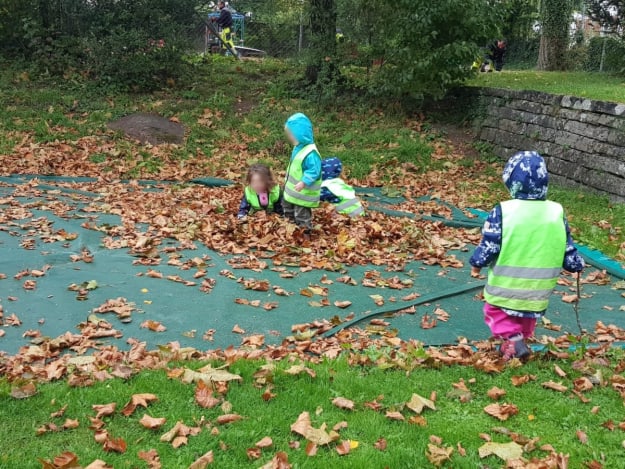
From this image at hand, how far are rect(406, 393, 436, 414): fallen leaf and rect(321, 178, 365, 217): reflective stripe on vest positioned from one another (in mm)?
4770

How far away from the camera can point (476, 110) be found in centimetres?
1389

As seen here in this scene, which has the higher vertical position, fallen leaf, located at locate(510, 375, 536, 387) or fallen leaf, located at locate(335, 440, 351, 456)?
fallen leaf, located at locate(510, 375, 536, 387)

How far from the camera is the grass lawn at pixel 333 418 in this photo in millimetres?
3307

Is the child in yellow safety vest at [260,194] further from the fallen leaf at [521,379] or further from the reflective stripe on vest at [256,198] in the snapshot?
the fallen leaf at [521,379]

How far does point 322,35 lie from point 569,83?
5795 mm

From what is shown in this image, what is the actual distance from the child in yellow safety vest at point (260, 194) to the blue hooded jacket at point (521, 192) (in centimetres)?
400

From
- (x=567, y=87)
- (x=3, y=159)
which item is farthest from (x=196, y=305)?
(x=567, y=87)

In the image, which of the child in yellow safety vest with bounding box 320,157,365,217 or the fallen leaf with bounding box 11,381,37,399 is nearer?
the fallen leaf with bounding box 11,381,37,399

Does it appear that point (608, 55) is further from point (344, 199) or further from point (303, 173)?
point (303, 173)

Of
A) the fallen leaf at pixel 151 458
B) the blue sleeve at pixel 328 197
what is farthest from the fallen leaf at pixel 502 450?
the blue sleeve at pixel 328 197

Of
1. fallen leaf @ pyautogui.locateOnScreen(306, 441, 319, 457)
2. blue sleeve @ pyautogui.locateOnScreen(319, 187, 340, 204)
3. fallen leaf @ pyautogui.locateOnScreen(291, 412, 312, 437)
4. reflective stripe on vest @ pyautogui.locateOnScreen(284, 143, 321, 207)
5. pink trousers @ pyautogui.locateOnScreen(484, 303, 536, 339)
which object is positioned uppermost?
reflective stripe on vest @ pyautogui.locateOnScreen(284, 143, 321, 207)

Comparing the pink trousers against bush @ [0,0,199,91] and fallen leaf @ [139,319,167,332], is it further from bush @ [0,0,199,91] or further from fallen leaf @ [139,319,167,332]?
bush @ [0,0,199,91]

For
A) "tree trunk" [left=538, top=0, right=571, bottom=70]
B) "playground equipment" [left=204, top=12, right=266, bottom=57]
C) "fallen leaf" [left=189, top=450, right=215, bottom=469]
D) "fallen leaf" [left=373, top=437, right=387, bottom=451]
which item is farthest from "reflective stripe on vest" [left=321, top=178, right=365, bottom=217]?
"tree trunk" [left=538, top=0, right=571, bottom=70]

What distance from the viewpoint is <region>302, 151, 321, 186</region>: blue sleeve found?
7488 millimetres
